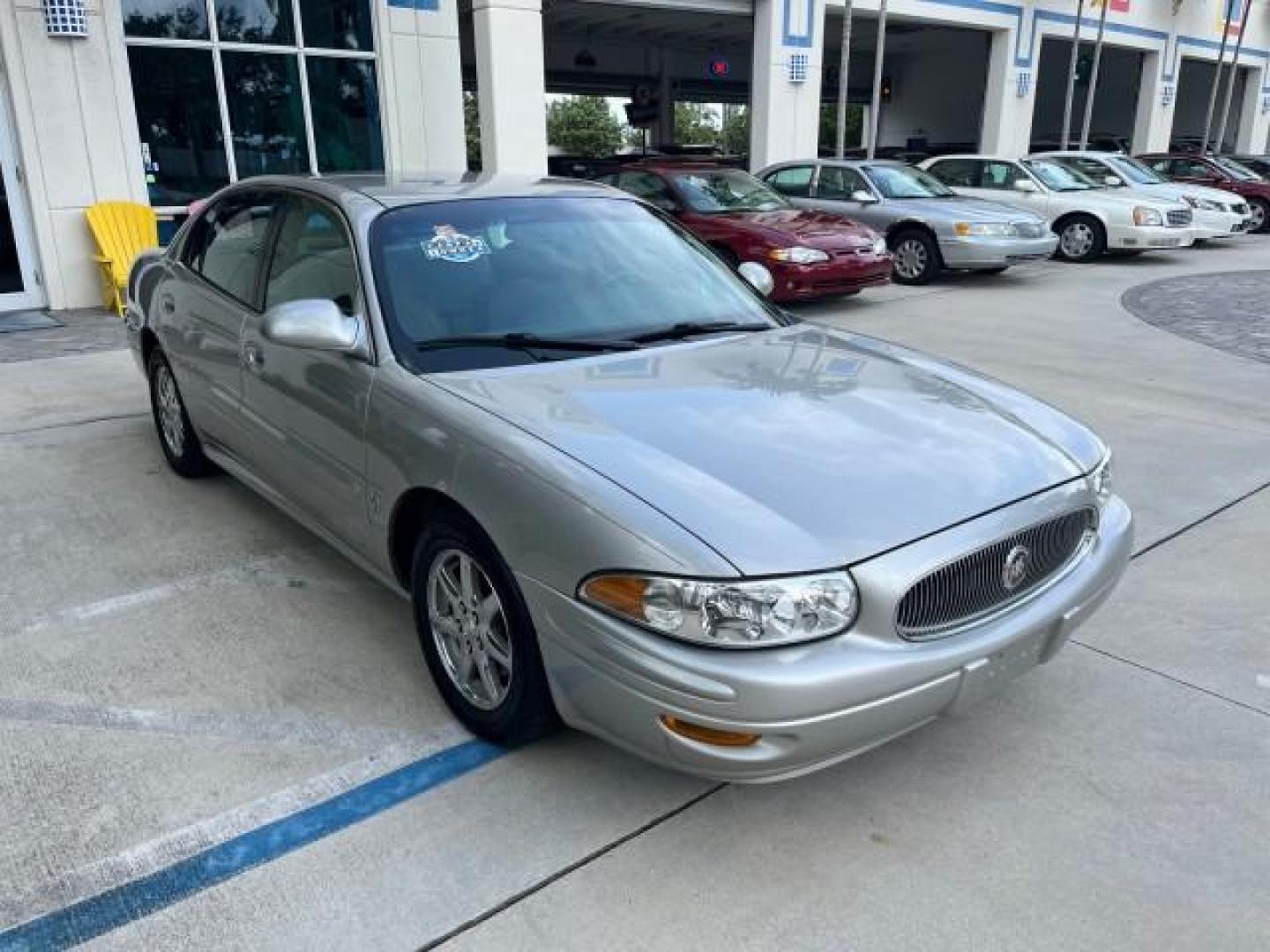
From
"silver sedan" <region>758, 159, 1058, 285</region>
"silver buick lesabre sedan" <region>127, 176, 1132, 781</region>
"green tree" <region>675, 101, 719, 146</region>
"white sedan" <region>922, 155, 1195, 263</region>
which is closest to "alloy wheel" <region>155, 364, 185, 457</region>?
"silver buick lesabre sedan" <region>127, 176, 1132, 781</region>

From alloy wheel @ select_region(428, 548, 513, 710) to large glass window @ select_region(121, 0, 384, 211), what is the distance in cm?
932

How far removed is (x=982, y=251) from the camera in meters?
11.9

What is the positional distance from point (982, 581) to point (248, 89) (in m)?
10.8

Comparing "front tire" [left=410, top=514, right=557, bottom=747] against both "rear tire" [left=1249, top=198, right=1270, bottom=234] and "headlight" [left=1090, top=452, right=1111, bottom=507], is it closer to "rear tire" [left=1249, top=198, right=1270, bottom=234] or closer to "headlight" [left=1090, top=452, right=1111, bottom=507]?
"headlight" [left=1090, top=452, right=1111, bottom=507]

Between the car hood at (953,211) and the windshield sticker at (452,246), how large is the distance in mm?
9720

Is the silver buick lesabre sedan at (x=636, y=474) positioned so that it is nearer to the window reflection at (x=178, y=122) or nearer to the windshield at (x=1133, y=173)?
the window reflection at (x=178, y=122)

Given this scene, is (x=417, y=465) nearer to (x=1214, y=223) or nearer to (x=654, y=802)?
(x=654, y=802)

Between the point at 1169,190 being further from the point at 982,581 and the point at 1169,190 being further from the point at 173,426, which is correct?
the point at 982,581

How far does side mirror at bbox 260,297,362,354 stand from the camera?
3.09m

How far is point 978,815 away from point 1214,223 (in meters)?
15.9

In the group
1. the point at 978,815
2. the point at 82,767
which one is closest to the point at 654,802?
the point at 978,815

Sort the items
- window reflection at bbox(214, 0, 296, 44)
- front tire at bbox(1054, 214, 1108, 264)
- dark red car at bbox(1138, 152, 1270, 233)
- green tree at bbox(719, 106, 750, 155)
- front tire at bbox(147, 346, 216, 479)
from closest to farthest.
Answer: front tire at bbox(147, 346, 216, 479)
window reflection at bbox(214, 0, 296, 44)
front tire at bbox(1054, 214, 1108, 264)
dark red car at bbox(1138, 152, 1270, 233)
green tree at bbox(719, 106, 750, 155)

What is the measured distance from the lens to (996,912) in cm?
232

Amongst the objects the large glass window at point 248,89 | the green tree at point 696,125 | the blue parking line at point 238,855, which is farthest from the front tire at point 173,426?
the green tree at point 696,125
